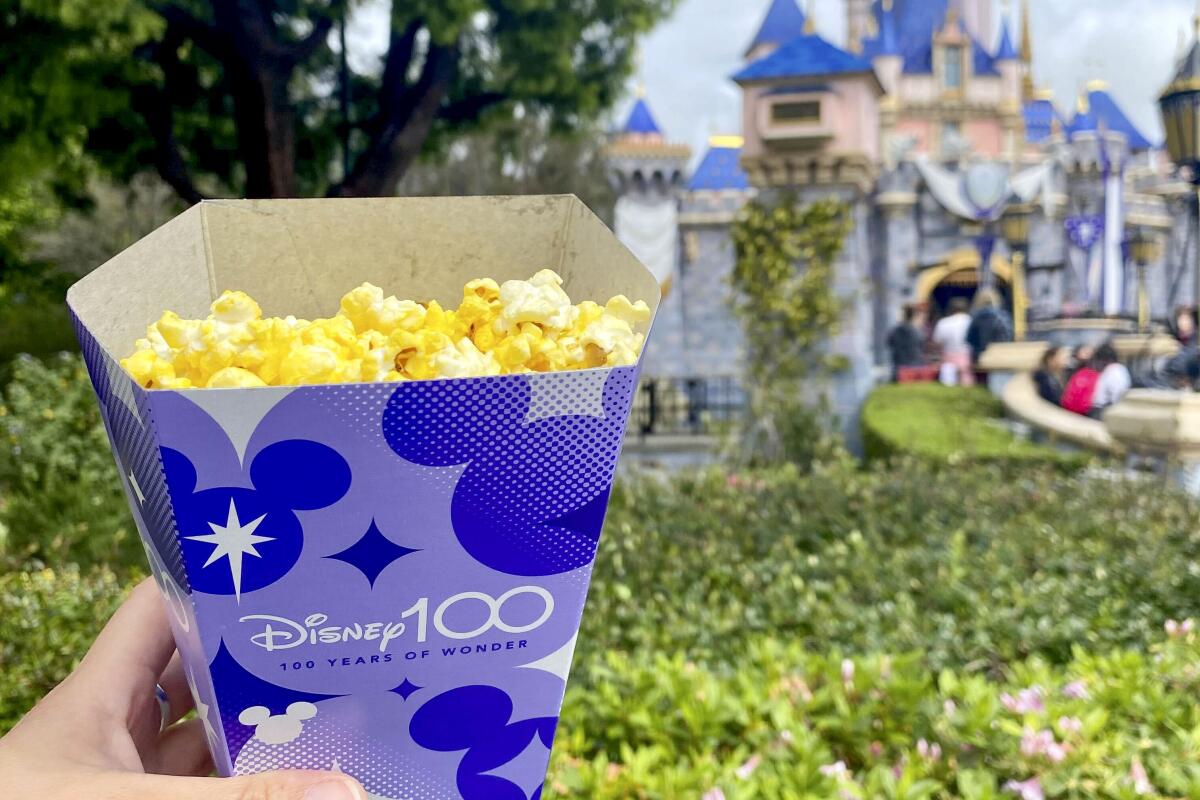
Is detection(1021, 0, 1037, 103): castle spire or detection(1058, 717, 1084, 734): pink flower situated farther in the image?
detection(1021, 0, 1037, 103): castle spire

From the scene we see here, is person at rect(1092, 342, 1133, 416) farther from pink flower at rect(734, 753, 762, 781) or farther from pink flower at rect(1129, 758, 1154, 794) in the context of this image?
pink flower at rect(734, 753, 762, 781)

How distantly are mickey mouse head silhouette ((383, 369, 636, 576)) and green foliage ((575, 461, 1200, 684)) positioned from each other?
189 centimetres

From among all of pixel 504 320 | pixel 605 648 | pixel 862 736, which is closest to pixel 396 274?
pixel 504 320

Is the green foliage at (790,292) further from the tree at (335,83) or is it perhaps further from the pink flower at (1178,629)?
the pink flower at (1178,629)

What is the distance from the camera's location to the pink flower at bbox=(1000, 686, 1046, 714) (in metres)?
1.99

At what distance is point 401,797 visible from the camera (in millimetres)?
926

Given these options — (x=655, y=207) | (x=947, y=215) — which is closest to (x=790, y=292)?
(x=655, y=207)

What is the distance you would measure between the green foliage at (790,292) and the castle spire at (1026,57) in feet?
93.9

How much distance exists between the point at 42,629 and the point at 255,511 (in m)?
2.32

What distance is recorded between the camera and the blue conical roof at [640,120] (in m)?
21.8

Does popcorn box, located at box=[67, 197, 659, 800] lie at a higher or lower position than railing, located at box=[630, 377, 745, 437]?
higher

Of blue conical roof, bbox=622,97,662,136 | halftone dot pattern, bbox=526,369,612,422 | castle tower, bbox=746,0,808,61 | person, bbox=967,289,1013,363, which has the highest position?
castle tower, bbox=746,0,808,61

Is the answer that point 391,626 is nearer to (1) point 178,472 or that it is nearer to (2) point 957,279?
(1) point 178,472

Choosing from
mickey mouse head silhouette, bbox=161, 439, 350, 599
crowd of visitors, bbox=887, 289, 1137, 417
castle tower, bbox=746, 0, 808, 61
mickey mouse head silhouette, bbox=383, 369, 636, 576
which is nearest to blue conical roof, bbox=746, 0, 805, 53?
castle tower, bbox=746, 0, 808, 61
